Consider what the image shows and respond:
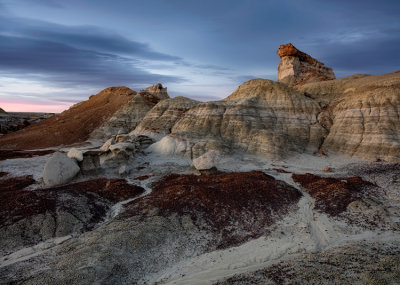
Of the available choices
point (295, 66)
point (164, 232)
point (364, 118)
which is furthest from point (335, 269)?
point (295, 66)

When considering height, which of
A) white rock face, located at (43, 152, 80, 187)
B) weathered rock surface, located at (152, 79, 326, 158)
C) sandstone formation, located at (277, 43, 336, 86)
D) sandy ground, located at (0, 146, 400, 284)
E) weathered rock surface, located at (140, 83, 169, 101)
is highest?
sandstone formation, located at (277, 43, 336, 86)

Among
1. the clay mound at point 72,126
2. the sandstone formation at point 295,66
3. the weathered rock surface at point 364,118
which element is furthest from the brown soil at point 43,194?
the sandstone formation at point 295,66

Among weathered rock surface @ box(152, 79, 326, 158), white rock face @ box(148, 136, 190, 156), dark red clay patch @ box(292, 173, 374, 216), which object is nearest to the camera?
dark red clay patch @ box(292, 173, 374, 216)

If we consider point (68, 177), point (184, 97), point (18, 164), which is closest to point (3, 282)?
point (68, 177)

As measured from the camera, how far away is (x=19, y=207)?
46.4ft

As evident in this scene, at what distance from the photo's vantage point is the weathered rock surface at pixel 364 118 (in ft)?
90.3

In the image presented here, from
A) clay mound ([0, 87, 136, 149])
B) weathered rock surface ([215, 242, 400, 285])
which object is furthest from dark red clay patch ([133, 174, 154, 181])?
clay mound ([0, 87, 136, 149])

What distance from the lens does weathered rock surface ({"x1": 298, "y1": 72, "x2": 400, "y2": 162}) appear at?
2753 cm

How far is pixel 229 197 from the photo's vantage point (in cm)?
1673

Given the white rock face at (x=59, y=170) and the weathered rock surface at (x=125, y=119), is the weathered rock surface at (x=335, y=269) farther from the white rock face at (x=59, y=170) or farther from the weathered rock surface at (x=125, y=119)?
the weathered rock surface at (x=125, y=119)

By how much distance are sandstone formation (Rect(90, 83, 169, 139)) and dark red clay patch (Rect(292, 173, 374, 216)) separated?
3203 cm

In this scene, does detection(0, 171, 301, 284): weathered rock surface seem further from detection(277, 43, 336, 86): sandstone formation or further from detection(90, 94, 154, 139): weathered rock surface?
detection(277, 43, 336, 86): sandstone formation

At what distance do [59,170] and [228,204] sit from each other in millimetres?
13681

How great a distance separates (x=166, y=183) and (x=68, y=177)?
791cm
